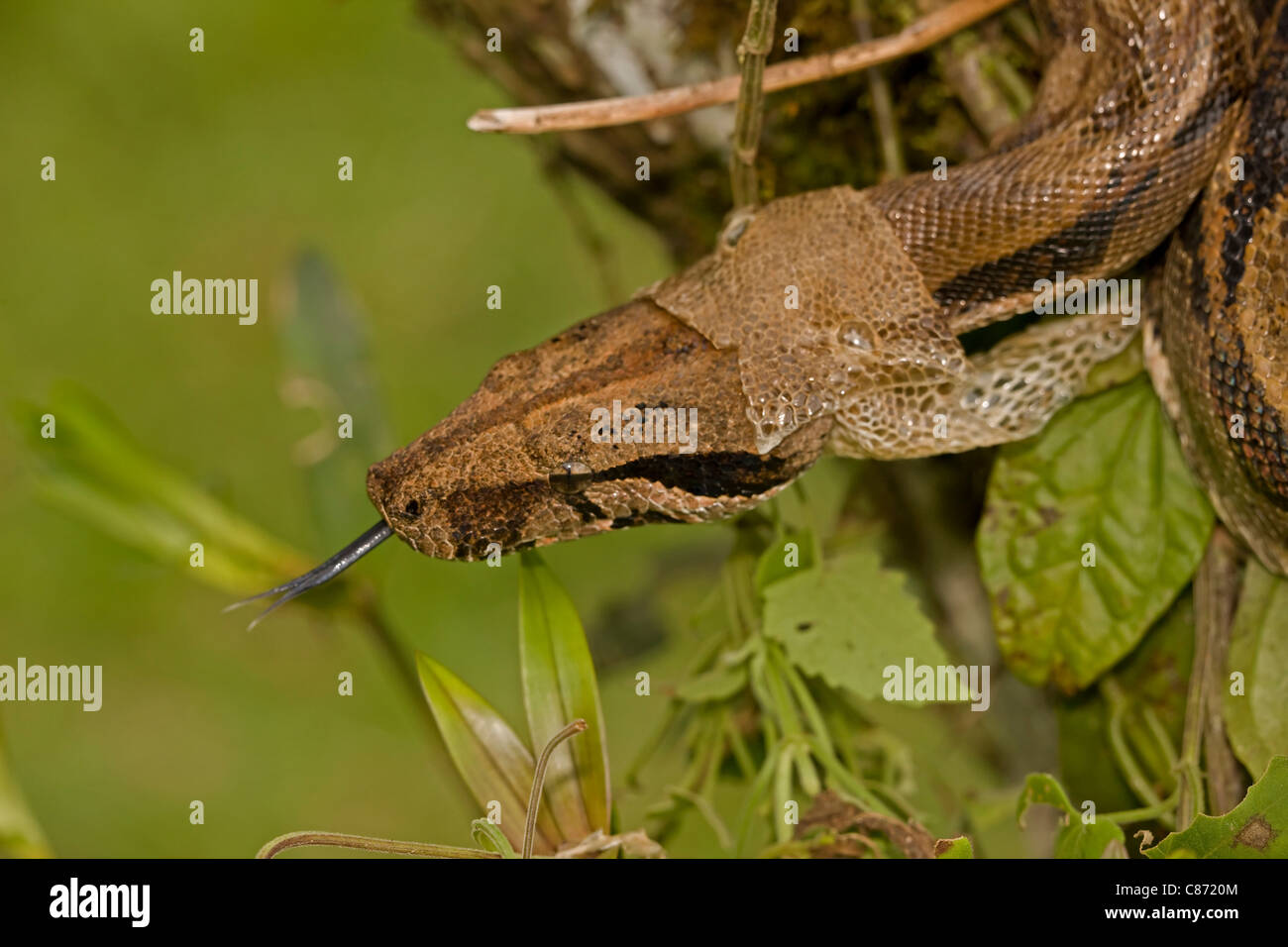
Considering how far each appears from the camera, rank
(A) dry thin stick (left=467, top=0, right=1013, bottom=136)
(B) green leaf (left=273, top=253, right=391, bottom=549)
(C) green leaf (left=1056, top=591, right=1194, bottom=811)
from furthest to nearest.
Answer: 1. (B) green leaf (left=273, top=253, right=391, bottom=549)
2. (C) green leaf (left=1056, top=591, right=1194, bottom=811)
3. (A) dry thin stick (left=467, top=0, right=1013, bottom=136)

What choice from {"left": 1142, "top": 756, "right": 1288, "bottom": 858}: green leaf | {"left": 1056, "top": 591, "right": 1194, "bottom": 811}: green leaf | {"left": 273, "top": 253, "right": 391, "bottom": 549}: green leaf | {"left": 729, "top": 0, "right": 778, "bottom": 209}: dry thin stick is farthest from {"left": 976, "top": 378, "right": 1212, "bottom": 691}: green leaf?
{"left": 273, "top": 253, "right": 391, "bottom": 549}: green leaf

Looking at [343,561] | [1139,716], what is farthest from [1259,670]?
[343,561]

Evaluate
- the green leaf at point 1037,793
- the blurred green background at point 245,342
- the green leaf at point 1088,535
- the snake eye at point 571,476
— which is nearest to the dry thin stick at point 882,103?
the green leaf at point 1088,535

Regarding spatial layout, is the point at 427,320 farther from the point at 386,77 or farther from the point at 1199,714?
the point at 1199,714

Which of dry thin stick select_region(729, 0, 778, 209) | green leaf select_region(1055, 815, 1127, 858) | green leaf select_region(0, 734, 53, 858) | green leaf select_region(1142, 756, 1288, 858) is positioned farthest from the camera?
green leaf select_region(0, 734, 53, 858)

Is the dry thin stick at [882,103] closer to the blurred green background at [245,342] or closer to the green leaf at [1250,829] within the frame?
the green leaf at [1250,829]

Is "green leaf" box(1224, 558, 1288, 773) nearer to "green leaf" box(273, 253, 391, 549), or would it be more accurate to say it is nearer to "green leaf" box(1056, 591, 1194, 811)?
"green leaf" box(1056, 591, 1194, 811)

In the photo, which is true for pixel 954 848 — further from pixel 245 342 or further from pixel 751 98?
pixel 245 342
